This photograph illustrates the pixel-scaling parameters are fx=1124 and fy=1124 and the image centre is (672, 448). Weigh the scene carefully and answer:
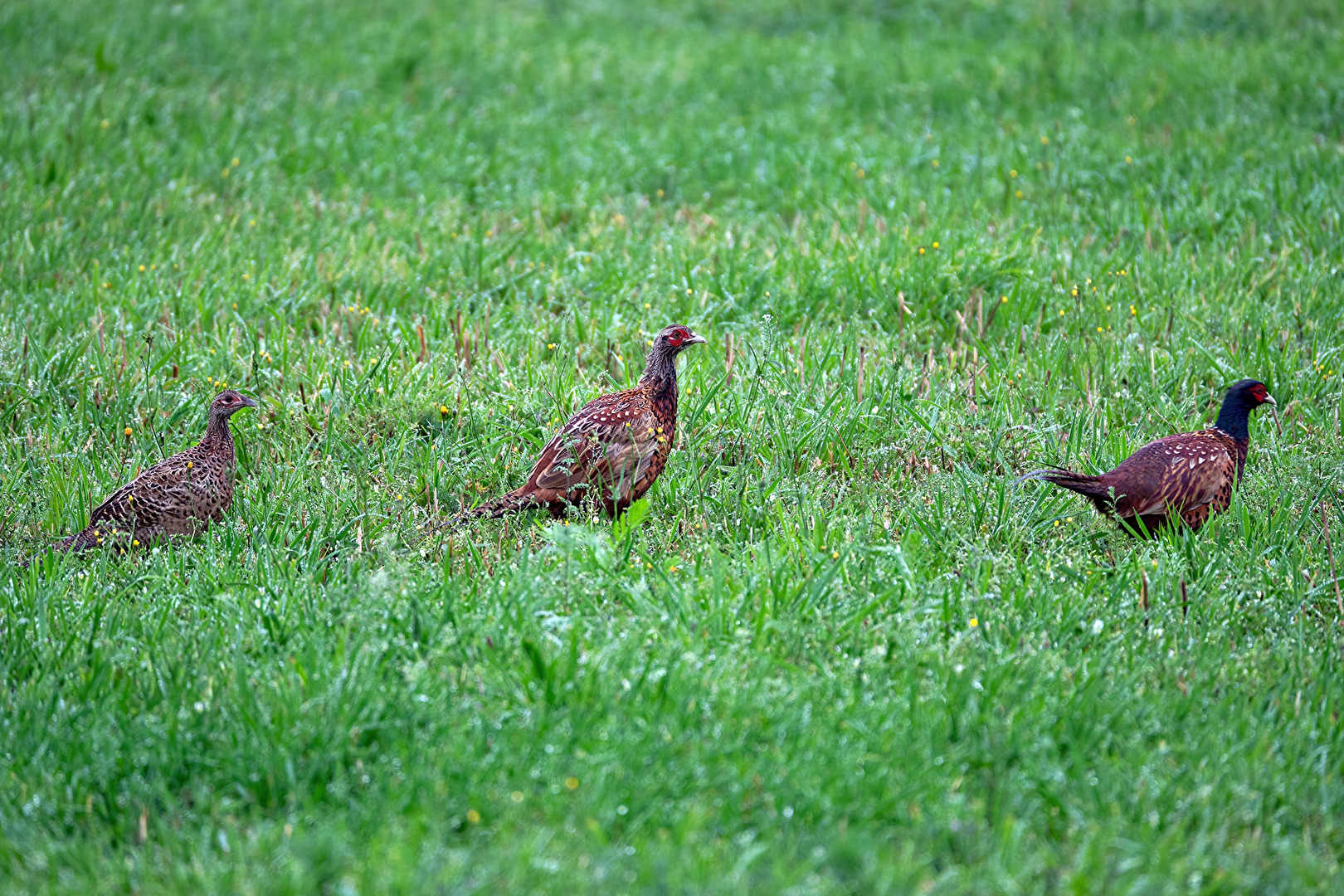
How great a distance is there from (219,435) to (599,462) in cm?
188

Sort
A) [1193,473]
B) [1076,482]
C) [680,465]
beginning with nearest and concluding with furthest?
[1076,482], [1193,473], [680,465]

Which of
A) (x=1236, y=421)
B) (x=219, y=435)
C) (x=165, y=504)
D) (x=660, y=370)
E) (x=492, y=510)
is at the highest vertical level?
(x=660, y=370)

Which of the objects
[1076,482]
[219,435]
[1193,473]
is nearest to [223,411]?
[219,435]

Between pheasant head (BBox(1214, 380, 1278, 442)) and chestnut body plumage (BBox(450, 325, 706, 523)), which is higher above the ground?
pheasant head (BBox(1214, 380, 1278, 442))

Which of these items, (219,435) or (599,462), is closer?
(599,462)

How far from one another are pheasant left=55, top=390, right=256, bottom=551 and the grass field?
0.16m

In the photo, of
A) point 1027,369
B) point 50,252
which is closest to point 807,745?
point 1027,369

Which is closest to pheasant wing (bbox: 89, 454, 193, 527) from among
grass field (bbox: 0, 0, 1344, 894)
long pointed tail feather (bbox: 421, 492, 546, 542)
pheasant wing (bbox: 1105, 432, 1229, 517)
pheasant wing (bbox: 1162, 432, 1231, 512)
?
grass field (bbox: 0, 0, 1344, 894)

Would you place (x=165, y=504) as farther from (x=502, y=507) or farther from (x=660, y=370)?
(x=660, y=370)

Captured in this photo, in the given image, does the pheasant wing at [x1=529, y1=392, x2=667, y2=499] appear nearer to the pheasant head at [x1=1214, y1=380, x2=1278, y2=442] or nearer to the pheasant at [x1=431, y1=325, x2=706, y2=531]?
the pheasant at [x1=431, y1=325, x2=706, y2=531]

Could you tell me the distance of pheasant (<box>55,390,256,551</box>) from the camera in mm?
4891

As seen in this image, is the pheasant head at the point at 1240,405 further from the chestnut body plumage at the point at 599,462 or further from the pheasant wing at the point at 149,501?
the pheasant wing at the point at 149,501

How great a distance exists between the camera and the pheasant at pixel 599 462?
17.2ft

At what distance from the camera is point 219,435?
17.9 ft
